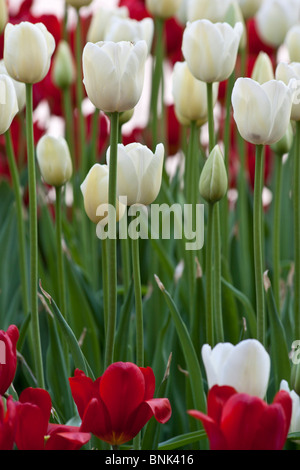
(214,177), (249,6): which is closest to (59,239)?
(214,177)

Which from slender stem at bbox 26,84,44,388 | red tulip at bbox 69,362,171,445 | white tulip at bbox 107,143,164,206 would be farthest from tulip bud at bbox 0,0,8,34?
red tulip at bbox 69,362,171,445

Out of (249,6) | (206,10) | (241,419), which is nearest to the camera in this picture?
(241,419)

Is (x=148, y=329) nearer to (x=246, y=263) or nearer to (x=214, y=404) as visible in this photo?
(x=246, y=263)

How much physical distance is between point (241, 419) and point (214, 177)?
0.20 m

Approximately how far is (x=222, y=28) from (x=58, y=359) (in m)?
0.30

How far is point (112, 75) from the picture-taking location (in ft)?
1.72

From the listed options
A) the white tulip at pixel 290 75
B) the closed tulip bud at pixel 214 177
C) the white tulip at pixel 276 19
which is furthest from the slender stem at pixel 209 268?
the white tulip at pixel 276 19

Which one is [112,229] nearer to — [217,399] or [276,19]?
[217,399]

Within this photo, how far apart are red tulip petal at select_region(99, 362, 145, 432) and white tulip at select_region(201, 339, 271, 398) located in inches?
1.7

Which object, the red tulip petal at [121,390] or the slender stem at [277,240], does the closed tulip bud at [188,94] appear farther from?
the red tulip petal at [121,390]

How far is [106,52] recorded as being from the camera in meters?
0.52

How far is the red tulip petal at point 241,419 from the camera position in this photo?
40 centimetres

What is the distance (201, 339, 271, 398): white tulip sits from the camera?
42 cm

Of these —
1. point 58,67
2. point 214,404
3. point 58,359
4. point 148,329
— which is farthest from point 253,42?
point 214,404
